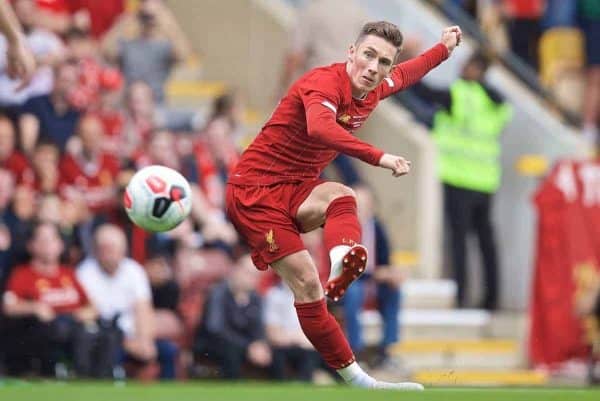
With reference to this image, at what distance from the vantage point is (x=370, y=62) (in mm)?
9258

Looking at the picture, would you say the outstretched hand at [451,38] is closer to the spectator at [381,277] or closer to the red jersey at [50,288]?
the spectator at [381,277]

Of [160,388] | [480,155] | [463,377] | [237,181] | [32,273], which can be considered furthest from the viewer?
[480,155]

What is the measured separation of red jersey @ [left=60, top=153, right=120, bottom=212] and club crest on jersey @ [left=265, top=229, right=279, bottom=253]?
412 centimetres

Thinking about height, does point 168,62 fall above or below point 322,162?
above

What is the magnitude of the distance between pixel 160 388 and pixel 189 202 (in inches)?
56.0

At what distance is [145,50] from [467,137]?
3195 millimetres

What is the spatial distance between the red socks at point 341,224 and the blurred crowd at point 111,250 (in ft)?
12.2

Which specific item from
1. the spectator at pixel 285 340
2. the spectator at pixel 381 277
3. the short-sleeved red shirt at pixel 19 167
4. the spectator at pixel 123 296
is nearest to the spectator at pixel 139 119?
the short-sleeved red shirt at pixel 19 167

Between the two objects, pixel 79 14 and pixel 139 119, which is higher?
pixel 79 14

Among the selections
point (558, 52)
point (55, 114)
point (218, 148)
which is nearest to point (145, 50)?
point (218, 148)

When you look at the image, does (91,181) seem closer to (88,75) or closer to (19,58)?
(88,75)

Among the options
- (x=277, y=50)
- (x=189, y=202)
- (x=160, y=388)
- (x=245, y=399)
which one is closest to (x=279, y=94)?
(x=277, y=50)

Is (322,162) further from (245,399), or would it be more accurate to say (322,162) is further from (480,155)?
(480,155)

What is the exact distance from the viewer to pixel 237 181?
9.66m
